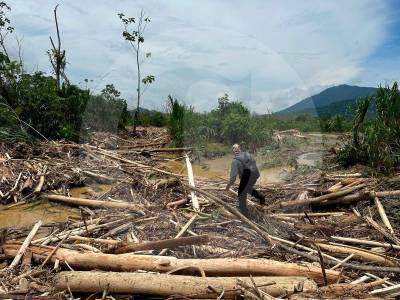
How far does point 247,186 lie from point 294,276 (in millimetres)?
2181

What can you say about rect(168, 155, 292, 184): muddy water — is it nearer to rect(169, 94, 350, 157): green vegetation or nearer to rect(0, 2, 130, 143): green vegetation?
rect(169, 94, 350, 157): green vegetation

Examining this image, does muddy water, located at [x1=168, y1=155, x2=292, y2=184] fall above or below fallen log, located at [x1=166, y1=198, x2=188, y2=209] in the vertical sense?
above

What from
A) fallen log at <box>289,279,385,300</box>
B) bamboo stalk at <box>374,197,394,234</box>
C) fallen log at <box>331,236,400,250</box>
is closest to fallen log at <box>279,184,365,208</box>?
bamboo stalk at <box>374,197,394,234</box>

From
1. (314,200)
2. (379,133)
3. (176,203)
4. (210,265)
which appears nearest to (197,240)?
(210,265)

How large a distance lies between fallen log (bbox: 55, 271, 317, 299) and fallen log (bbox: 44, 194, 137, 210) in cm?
277

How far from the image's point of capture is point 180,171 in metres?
10.5

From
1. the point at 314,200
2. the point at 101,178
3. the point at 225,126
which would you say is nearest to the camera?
the point at 314,200

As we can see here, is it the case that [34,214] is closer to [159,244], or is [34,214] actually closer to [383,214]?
[159,244]

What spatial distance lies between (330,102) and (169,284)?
13.9 metres

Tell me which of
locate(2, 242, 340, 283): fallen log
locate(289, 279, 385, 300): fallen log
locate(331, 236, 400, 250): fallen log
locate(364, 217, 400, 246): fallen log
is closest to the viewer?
locate(289, 279, 385, 300): fallen log

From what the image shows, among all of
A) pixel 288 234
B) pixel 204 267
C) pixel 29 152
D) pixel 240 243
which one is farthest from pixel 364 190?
pixel 29 152

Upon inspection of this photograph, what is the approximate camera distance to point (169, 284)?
14.8ft

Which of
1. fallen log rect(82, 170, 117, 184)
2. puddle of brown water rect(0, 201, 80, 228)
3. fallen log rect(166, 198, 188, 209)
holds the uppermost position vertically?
fallen log rect(82, 170, 117, 184)

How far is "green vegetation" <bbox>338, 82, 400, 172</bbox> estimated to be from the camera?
31.6 ft
